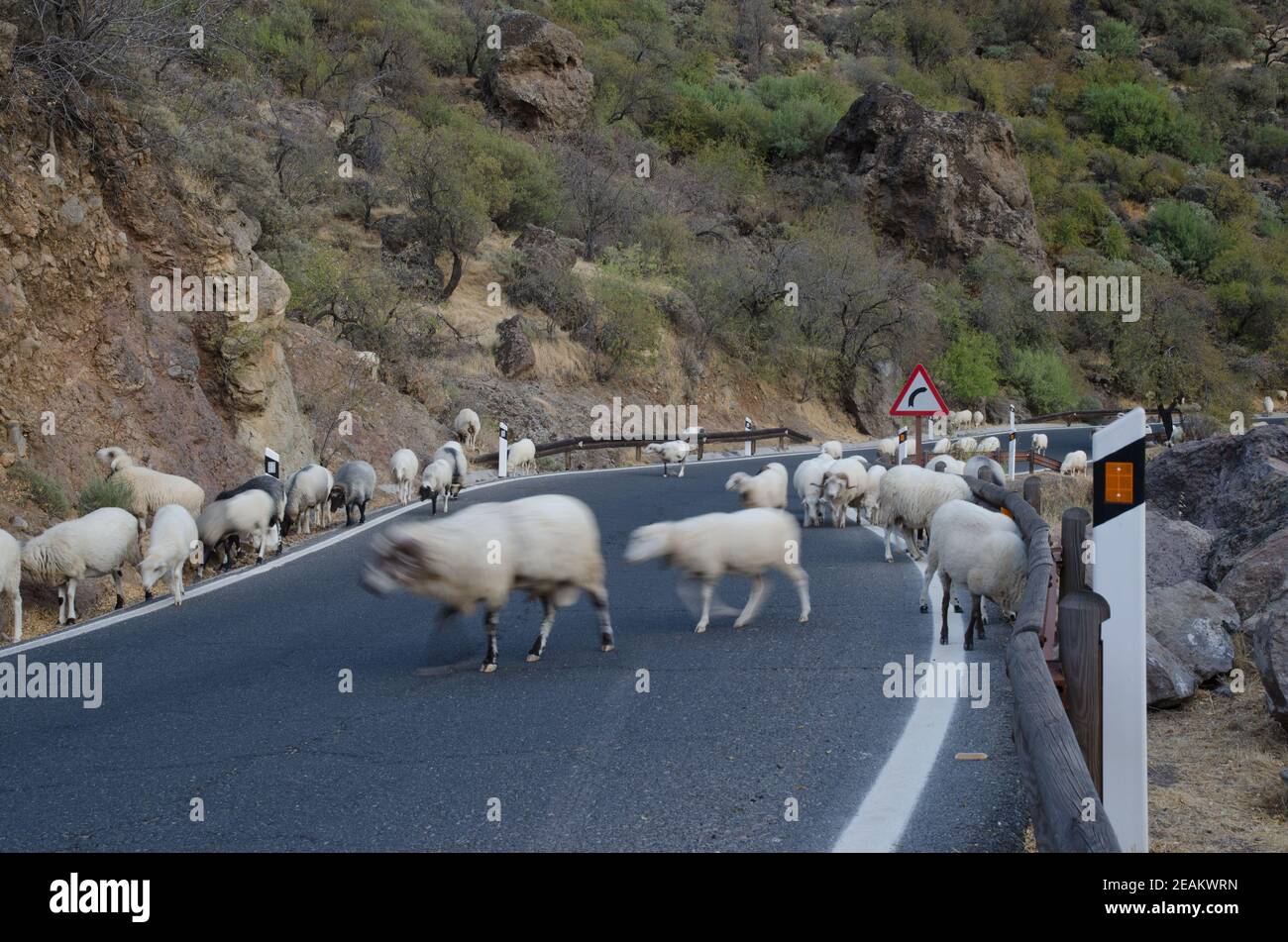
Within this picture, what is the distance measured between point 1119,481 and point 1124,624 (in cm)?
55

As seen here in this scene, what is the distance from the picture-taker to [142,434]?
1441 cm

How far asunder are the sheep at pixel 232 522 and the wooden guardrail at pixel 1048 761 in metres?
8.98

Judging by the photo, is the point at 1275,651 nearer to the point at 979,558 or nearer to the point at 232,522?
the point at 979,558

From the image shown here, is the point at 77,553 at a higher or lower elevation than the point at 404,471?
lower

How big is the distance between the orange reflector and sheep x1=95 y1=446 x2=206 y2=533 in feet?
34.5

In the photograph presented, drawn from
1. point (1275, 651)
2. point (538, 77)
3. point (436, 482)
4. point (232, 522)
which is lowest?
point (1275, 651)

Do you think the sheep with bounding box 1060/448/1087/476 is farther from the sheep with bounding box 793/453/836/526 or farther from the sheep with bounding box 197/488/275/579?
the sheep with bounding box 197/488/275/579

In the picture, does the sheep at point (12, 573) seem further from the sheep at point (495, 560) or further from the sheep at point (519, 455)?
the sheep at point (519, 455)

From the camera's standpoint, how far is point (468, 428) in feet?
84.0

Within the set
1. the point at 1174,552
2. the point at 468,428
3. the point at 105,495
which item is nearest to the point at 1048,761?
the point at 1174,552

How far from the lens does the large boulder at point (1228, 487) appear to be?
11.2 m

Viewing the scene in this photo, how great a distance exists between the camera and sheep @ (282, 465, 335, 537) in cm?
1422

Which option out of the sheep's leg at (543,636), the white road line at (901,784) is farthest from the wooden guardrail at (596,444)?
the white road line at (901,784)

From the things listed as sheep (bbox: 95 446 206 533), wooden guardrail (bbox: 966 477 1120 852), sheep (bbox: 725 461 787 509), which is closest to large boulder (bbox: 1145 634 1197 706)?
wooden guardrail (bbox: 966 477 1120 852)
